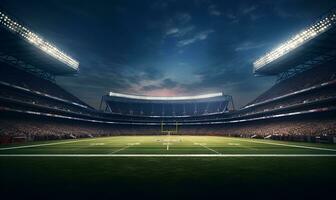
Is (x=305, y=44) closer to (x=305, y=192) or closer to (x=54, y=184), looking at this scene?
(x=305, y=192)

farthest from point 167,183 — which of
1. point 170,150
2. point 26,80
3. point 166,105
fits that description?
point 166,105

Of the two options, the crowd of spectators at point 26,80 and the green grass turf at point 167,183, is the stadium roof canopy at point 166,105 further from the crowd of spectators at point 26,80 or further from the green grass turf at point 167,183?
the green grass turf at point 167,183

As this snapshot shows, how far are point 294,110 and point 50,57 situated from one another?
49035 mm

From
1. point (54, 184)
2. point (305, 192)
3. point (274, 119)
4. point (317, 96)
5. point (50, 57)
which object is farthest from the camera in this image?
point (274, 119)

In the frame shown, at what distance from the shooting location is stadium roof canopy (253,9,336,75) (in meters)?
30.9

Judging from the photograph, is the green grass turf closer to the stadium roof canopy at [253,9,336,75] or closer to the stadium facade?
the stadium facade

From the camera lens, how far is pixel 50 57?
41.8 m

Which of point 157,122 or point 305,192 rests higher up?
point 157,122

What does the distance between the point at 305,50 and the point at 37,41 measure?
152 ft

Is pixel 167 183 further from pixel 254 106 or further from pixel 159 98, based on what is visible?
pixel 159 98

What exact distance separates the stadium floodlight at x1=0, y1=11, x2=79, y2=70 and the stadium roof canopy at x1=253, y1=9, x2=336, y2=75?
4276 centimetres

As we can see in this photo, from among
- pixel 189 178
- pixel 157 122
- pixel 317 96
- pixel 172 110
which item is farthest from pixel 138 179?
pixel 172 110

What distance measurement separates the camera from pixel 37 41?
36.4 m

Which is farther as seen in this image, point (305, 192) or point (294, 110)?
point (294, 110)
